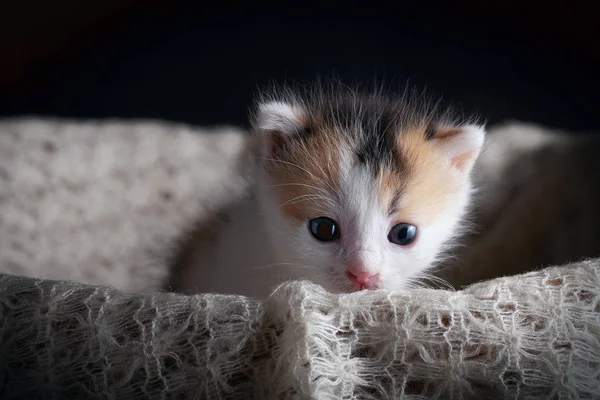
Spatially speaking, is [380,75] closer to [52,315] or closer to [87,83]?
[87,83]

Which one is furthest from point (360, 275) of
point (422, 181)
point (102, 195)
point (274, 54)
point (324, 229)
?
point (274, 54)

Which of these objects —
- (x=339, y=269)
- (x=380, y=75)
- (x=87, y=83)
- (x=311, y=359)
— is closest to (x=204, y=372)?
(x=311, y=359)

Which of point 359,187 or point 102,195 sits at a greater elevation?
point 359,187

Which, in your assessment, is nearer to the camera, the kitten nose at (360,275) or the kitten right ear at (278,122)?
the kitten nose at (360,275)

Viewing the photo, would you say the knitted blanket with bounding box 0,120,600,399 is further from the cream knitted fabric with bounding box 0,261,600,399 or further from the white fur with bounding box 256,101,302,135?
the white fur with bounding box 256,101,302,135

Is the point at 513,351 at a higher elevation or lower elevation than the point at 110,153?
lower

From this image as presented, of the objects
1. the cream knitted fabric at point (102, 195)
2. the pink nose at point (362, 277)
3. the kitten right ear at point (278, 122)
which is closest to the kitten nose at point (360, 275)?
the pink nose at point (362, 277)

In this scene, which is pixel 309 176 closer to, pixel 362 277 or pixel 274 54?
pixel 362 277

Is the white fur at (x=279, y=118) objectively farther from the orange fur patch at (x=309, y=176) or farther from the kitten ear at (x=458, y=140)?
the kitten ear at (x=458, y=140)
